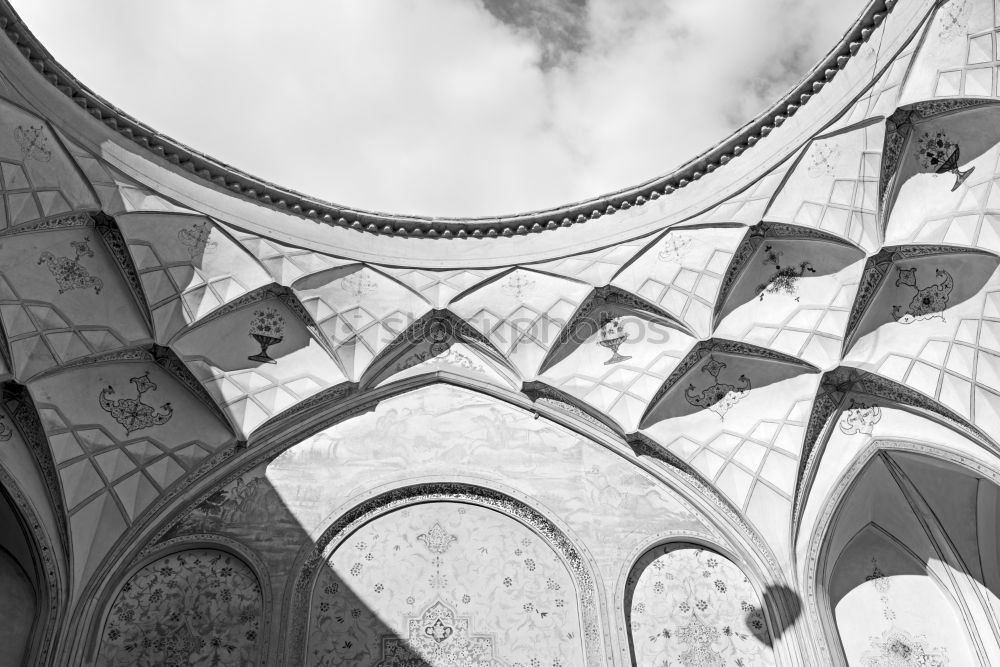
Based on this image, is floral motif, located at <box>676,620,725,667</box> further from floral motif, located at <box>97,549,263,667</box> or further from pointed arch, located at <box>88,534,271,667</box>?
floral motif, located at <box>97,549,263,667</box>

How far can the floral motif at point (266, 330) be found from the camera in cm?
1290

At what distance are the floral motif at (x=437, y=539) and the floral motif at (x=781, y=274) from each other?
5.42 meters

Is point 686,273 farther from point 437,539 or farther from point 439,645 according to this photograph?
point 439,645

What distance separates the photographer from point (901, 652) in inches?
442

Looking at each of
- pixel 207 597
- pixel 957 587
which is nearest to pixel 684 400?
pixel 957 587

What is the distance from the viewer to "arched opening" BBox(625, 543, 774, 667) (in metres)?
11.0

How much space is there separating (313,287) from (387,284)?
1.05 meters

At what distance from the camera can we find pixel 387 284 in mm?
13266

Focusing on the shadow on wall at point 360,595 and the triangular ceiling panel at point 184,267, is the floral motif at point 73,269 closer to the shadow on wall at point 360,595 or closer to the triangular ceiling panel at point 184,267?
the triangular ceiling panel at point 184,267

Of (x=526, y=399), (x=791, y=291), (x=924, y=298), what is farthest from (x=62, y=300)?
(x=924, y=298)

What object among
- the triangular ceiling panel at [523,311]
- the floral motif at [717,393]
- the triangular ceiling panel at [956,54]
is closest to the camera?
the triangular ceiling panel at [956,54]

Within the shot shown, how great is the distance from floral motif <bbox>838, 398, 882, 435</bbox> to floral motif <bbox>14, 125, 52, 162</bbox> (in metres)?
10.5

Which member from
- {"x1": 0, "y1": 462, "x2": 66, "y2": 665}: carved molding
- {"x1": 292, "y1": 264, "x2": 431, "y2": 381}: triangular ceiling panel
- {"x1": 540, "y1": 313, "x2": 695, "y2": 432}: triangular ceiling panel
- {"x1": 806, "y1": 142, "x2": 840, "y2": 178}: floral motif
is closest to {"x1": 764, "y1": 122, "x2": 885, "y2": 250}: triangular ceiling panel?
{"x1": 806, "y1": 142, "x2": 840, "y2": 178}: floral motif

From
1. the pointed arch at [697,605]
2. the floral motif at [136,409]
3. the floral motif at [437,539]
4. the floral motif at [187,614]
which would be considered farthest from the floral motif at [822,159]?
the floral motif at [136,409]
